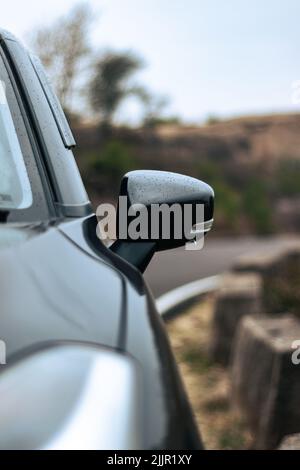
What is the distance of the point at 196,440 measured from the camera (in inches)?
56.3

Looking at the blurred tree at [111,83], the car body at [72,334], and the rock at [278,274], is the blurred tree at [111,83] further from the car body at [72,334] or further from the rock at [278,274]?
the car body at [72,334]

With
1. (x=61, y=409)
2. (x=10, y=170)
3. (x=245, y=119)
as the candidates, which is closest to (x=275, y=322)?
(x=10, y=170)

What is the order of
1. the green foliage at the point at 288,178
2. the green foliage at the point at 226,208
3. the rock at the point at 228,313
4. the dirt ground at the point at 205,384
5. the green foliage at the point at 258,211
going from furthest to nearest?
the green foliage at the point at 288,178, the green foliage at the point at 258,211, the green foliage at the point at 226,208, the rock at the point at 228,313, the dirt ground at the point at 205,384

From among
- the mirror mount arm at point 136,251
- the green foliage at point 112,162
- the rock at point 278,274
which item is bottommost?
the green foliage at point 112,162

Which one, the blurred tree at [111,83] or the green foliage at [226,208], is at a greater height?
the blurred tree at [111,83]

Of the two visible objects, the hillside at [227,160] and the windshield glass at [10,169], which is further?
the hillside at [227,160]

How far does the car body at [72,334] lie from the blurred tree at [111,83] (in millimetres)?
33462

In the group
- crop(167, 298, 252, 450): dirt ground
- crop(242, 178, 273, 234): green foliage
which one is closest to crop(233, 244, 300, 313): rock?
crop(167, 298, 252, 450): dirt ground

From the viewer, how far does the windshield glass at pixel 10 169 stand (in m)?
1.96

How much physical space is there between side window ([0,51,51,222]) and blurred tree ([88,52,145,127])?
3306 centimetres

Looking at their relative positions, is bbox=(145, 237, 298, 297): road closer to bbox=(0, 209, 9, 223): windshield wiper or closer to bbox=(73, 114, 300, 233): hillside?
bbox=(0, 209, 9, 223): windshield wiper

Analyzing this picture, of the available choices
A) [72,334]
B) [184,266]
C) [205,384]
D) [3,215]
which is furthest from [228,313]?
[184,266]

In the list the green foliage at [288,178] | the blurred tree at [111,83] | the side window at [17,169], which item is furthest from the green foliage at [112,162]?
the side window at [17,169]

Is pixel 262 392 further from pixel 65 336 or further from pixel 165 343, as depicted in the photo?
pixel 65 336
